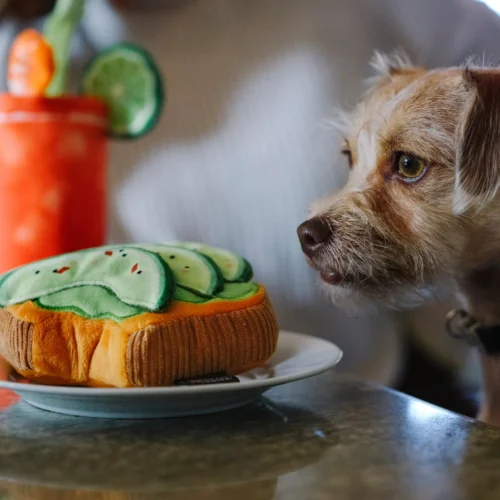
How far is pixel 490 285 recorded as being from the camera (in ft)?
3.04

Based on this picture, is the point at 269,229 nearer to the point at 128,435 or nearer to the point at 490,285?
the point at 490,285

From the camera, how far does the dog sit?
85 centimetres

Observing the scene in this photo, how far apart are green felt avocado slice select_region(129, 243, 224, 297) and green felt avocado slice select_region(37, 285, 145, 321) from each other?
61 mm

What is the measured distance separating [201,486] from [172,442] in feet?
0.32

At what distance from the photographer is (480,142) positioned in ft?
2.56

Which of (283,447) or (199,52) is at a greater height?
(199,52)

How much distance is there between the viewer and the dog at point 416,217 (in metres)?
0.85

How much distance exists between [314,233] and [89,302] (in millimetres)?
342

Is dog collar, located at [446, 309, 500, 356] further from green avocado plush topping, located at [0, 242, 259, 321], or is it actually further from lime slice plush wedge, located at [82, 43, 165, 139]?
lime slice plush wedge, located at [82, 43, 165, 139]

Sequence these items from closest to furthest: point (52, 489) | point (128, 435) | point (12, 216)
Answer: point (52, 489)
point (128, 435)
point (12, 216)

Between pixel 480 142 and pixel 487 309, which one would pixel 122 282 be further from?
pixel 487 309

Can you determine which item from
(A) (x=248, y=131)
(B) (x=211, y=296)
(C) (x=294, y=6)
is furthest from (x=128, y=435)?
(C) (x=294, y=6)

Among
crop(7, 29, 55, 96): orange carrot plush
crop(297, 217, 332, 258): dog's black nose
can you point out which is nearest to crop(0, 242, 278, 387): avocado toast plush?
crop(297, 217, 332, 258): dog's black nose

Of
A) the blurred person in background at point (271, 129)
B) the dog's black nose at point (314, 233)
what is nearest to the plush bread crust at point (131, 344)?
the dog's black nose at point (314, 233)
